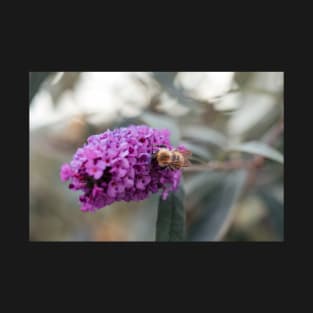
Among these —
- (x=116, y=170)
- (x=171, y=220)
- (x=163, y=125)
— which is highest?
(x=163, y=125)

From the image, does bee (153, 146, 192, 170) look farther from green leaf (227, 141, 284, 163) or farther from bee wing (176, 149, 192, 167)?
green leaf (227, 141, 284, 163)

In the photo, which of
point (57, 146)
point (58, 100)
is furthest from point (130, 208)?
point (58, 100)

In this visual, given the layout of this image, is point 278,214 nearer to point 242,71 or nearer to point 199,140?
point 199,140

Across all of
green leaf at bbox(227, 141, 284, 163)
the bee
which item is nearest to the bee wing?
the bee

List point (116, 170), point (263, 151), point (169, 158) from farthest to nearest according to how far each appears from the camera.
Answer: point (263, 151) → point (169, 158) → point (116, 170)

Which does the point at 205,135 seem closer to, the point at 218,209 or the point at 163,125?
the point at 218,209

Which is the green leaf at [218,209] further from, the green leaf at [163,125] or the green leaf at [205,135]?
the green leaf at [163,125]

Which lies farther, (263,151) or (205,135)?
Answer: (205,135)

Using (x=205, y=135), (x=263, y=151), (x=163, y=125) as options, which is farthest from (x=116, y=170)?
(x=205, y=135)
